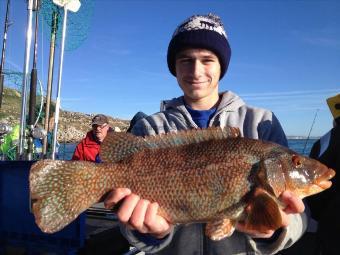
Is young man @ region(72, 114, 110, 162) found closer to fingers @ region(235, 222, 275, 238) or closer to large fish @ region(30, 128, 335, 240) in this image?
large fish @ region(30, 128, 335, 240)

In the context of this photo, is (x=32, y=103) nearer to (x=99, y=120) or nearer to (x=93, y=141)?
(x=99, y=120)

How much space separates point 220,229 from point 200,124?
4.20 feet

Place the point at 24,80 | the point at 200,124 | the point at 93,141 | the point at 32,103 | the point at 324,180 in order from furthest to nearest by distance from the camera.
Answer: the point at 93,141
the point at 32,103
the point at 24,80
the point at 200,124
the point at 324,180

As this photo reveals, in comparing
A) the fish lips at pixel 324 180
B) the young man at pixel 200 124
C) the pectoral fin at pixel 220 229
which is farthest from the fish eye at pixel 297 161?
the pectoral fin at pixel 220 229

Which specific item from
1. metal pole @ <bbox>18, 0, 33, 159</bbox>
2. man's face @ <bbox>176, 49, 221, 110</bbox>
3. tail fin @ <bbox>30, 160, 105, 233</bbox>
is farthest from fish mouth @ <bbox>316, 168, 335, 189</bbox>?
metal pole @ <bbox>18, 0, 33, 159</bbox>

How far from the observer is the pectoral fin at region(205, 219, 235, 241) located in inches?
122

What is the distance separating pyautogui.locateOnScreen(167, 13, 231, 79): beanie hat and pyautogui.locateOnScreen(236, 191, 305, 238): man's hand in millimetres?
1647

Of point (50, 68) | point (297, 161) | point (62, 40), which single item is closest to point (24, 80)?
point (62, 40)

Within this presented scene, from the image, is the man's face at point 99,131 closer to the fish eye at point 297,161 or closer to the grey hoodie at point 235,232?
the grey hoodie at point 235,232

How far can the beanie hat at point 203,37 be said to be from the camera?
151 inches

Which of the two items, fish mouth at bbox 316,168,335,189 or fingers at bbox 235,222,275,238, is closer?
fingers at bbox 235,222,275,238

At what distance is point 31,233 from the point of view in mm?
6004

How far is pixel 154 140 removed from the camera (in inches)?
140

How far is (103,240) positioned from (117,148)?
306 cm
